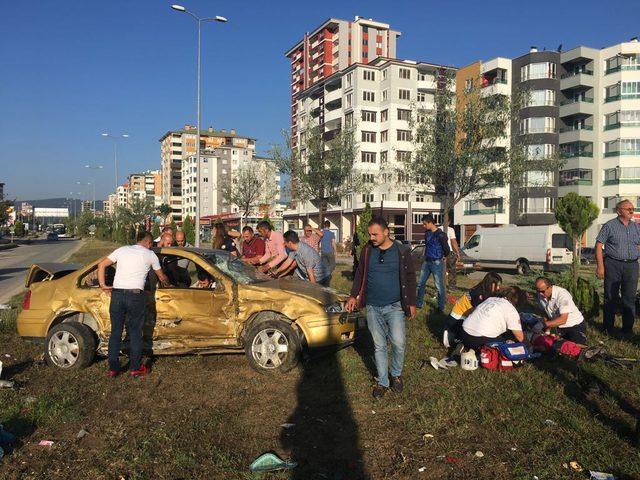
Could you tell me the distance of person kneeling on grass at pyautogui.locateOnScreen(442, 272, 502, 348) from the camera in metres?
7.20

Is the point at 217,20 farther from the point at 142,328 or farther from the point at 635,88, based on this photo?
the point at 635,88

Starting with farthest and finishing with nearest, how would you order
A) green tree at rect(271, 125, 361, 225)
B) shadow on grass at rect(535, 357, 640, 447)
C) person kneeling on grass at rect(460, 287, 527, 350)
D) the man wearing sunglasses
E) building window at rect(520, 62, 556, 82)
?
building window at rect(520, 62, 556, 82) → green tree at rect(271, 125, 361, 225) → the man wearing sunglasses → person kneeling on grass at rect(460, 287, 527, 350) → shadow on grass at rect(535, 357, 640, 447)

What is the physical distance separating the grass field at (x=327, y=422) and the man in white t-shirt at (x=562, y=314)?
0.54 meters

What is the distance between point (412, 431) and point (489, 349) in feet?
7.10

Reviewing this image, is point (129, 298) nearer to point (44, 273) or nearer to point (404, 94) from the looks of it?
point (44, 273)

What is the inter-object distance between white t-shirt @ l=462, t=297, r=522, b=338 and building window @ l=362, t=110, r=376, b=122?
202 feet

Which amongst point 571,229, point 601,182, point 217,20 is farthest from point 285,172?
point 601,182

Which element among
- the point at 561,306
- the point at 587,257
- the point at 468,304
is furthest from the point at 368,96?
the point at 561,306

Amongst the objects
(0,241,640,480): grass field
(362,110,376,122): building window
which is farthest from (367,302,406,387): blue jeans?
(362,110,376,122): building window

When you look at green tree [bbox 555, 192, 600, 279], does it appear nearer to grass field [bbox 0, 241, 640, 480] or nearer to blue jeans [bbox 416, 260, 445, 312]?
blue jeans [bbox 416, 260, 445, 312]

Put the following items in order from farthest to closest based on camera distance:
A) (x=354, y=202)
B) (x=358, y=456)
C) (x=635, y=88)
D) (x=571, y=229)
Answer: (x=354, y=202), (x=635, y=88), (x=571, y=229), (x=358, y=456)

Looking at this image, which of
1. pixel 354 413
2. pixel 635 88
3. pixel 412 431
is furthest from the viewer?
pixel 635 88

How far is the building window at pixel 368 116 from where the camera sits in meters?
66.2

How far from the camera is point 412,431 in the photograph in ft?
14.9
